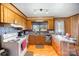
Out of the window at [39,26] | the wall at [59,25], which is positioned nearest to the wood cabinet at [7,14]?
the window at [39,26]

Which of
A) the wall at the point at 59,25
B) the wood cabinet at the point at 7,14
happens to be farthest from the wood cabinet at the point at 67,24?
the wood cabinet at the point at 7,14

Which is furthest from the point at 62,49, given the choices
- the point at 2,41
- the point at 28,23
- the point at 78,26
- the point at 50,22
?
the point at 28,23

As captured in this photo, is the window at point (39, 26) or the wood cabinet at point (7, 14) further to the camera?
the window at point (39, 26)

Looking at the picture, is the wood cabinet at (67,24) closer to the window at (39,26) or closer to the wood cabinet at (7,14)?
the window at (39,26)

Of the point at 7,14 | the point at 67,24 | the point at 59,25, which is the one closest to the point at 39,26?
the point at 59,25

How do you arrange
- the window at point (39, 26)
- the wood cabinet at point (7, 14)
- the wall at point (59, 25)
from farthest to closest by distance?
the window at point (39, 26) < the wall at point (59, 25) < the wood cabinet at point (7, 14)

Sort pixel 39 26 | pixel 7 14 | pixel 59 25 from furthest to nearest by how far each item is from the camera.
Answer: pixel 39 26
pixel 59 25
pixel 7 14

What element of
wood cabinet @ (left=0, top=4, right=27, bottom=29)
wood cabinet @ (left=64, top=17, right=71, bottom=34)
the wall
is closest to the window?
the wall

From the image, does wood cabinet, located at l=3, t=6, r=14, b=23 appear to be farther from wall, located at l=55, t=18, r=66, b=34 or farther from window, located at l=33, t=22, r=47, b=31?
wall, located at l=55, t=18, r=66, b=34

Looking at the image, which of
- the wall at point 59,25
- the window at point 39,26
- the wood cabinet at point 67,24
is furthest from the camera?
the window at point 39,26

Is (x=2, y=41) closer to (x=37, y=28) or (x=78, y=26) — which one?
(x=78, y=26)

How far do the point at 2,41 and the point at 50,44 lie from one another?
5.33m

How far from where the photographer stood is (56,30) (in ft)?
31.0

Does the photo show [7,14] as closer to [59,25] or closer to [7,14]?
[7,14]
